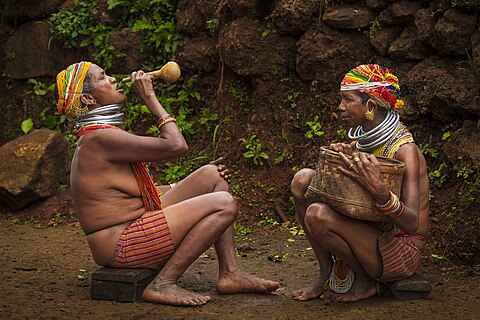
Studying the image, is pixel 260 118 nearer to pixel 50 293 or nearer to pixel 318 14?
pixel 318 14

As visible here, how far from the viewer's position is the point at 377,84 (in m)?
4.86

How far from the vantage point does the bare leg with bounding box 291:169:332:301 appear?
16.4 ft

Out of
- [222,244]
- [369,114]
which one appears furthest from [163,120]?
[369,114]

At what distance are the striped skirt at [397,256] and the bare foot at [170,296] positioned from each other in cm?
114

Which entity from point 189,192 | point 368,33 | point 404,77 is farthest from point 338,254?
point 368,33

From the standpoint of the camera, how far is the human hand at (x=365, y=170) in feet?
14.5

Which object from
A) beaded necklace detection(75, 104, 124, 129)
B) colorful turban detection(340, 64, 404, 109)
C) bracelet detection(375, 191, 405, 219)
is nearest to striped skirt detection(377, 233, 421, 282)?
bracelet detection(375, 191, 405, 219)

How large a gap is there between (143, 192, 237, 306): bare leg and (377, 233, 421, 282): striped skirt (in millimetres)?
981

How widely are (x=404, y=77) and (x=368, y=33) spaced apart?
62 cm

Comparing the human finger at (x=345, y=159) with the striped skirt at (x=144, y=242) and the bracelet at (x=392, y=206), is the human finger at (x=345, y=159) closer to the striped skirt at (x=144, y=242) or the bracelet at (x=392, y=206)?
the bracelet at (x=392, y=206)

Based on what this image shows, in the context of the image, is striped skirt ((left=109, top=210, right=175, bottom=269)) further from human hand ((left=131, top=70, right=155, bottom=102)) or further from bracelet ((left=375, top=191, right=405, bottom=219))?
bracelet ((left=375, top=191, right=405, bottom=219))

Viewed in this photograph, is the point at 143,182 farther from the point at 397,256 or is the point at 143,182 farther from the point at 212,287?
the point at 397,256

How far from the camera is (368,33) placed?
717 cm

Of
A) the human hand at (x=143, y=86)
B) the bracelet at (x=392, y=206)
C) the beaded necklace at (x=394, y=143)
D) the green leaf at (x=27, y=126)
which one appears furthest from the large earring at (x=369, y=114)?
the green leaf at (x=27, y=126)
